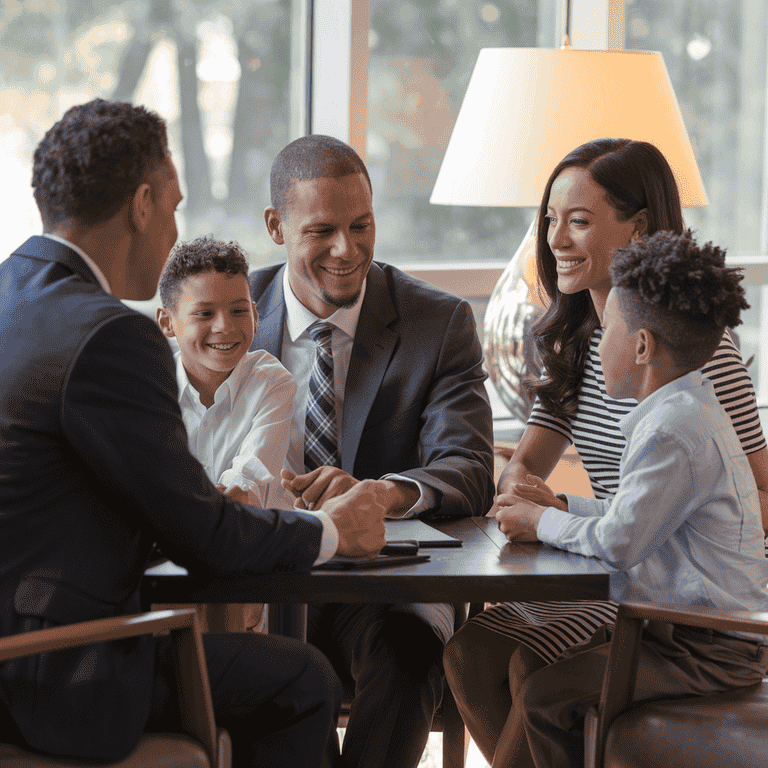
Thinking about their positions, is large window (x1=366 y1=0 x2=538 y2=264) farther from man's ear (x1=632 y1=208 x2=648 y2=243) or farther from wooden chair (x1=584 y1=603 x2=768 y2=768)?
wooden chair (x1=584 y1=603 x2=768 y2=768)

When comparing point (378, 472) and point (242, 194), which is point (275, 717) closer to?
point (378, 472)

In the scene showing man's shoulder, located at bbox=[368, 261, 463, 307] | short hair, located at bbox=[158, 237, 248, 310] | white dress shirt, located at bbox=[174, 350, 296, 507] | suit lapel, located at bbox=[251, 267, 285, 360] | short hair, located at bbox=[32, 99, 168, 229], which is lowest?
white dress shirt, located at bbox=[174, 350, 296, 507]

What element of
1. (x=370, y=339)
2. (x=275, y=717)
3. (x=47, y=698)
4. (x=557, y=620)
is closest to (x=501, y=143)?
(x=370, y=339)

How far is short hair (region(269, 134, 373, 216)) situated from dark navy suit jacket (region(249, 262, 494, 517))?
0.28 metres

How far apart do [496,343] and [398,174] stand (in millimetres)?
1010

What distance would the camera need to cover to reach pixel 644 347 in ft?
5.84

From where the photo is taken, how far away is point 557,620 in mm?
1894

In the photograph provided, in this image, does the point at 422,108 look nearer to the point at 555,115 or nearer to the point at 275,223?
the point at 555,115

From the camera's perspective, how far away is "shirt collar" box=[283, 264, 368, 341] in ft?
7.56

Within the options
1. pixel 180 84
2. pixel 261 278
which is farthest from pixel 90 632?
pixel 180 84

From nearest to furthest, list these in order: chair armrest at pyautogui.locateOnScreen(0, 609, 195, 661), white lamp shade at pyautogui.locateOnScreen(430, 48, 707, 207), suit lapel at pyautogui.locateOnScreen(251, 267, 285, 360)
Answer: chair armrest at pyautogui.locateOnScreen(0, 609, 195, 661), suit lapel at pyautogui.locateOnScreen(251, 267, 285, 360), white lamp shade at pyautogui.locateOnScreen(430, 48, 707, 207)

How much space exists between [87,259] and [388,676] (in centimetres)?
91

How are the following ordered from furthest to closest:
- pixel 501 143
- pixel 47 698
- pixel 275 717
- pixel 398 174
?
pixel 398 174 < pixel 501 143 < pixel 275 717 < pixel 47 698

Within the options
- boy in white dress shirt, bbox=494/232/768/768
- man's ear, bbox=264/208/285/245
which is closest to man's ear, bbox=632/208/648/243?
boy in white dress shirt, bbox=494/232/768/768
